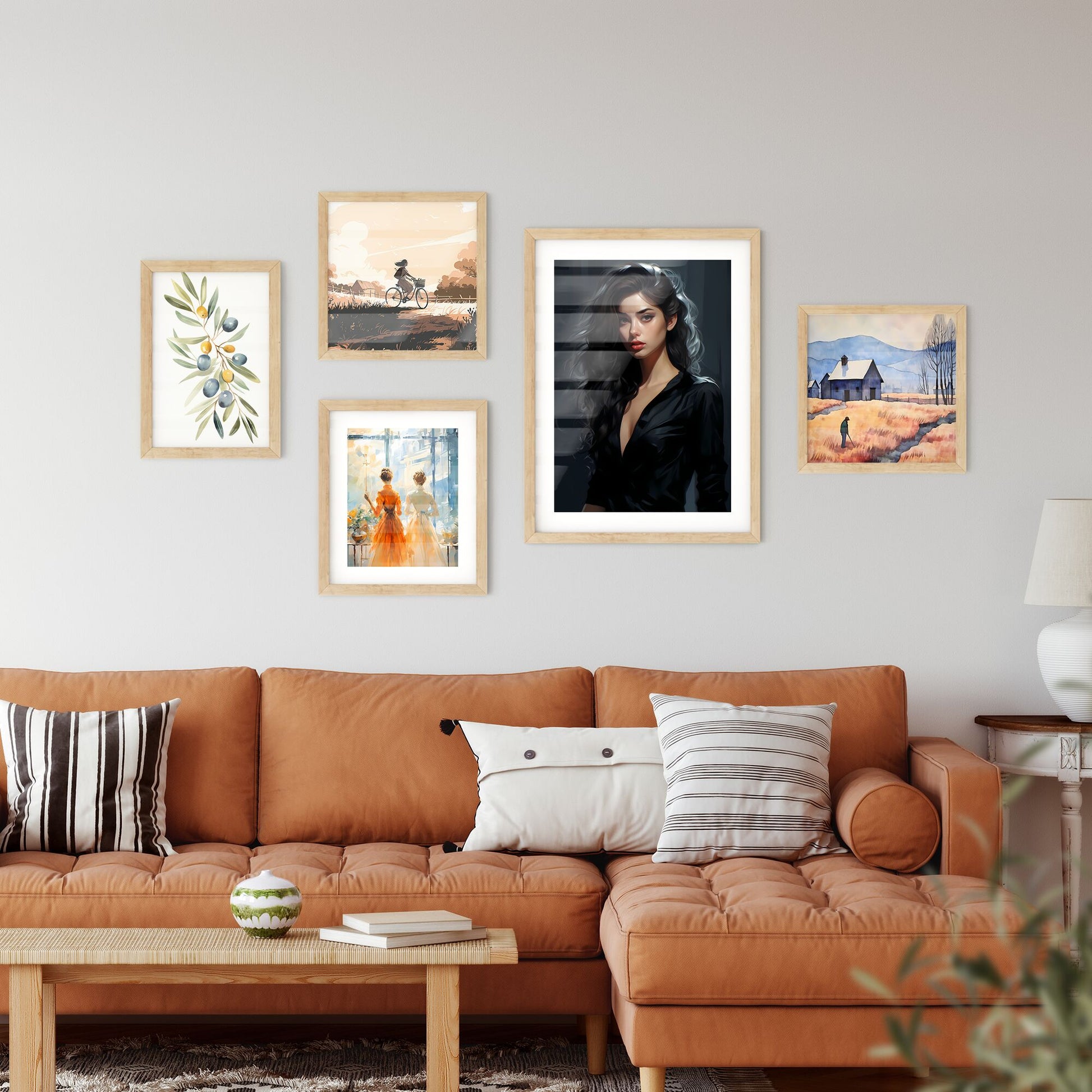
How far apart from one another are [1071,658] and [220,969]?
245cm

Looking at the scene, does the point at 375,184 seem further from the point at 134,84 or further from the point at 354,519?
the point at 354,519

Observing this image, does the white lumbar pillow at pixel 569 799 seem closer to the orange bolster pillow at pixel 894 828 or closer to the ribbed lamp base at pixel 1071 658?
the orange bolster pillow at pixel 894 828

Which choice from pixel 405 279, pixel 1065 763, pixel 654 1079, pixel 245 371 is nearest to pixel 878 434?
pixel 1065 763

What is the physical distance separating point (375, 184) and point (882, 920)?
261cm

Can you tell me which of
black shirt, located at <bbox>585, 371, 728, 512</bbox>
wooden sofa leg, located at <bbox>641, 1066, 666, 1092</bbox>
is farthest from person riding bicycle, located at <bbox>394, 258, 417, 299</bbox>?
wooden sofa leg, located at <bbox>641, 1066, 666, 1092</bbox>

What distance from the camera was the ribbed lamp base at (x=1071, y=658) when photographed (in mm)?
3301

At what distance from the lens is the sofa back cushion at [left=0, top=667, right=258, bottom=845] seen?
3.15 meters

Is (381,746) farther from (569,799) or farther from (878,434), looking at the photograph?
(878,434)

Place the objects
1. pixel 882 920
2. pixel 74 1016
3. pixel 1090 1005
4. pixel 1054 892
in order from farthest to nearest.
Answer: pixel 74 1016
pixel 882 920
pixel 1054 892
pixel 1090 1005

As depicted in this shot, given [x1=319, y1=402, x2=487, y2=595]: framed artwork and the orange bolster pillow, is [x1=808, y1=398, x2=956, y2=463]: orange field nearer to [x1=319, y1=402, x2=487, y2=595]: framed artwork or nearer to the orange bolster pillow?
[x1=319, y1=402, x2=487, y2=595]: framed artwork

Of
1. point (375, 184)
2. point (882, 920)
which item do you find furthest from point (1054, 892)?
point (375, 184)

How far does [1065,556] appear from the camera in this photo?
10.9ft

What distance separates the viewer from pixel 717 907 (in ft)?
8.20

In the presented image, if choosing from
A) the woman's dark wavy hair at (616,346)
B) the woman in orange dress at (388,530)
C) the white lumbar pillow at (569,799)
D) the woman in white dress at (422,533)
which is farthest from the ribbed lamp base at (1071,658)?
the woman in orange dress at (388,530)
